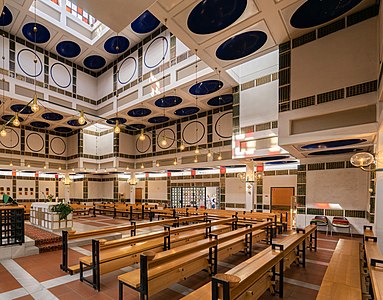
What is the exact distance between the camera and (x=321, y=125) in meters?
6.11

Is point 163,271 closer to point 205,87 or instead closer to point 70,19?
point 205,87

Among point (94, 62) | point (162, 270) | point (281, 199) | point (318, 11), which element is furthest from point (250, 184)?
point (94, 62)

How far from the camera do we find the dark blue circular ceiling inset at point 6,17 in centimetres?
982

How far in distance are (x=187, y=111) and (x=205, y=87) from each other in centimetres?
350

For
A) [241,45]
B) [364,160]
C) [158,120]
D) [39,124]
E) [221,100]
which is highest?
[241,45]

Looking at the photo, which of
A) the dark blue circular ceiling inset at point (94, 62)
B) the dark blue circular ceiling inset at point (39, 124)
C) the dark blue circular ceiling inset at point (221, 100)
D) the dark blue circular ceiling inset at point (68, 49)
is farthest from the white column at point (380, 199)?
the dark blue circular ceiling inset at point (39, 124)

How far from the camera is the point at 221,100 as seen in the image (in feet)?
39.6

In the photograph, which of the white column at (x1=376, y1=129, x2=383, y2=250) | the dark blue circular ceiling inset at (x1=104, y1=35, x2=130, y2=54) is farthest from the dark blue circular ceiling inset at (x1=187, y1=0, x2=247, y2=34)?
the dark blue circular ceiling inset at (x1=104, y1=35, x2=130, y2=54)

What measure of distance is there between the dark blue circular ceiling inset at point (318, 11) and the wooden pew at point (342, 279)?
544cm

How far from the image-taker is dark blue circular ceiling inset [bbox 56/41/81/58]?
12.5 m

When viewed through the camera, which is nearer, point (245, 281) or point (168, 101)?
point (245, 281)

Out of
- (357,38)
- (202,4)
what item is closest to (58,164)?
(202,4)

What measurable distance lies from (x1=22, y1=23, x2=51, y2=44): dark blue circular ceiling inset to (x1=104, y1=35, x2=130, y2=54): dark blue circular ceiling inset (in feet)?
9.32

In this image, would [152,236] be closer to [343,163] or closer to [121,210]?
[343,163]
